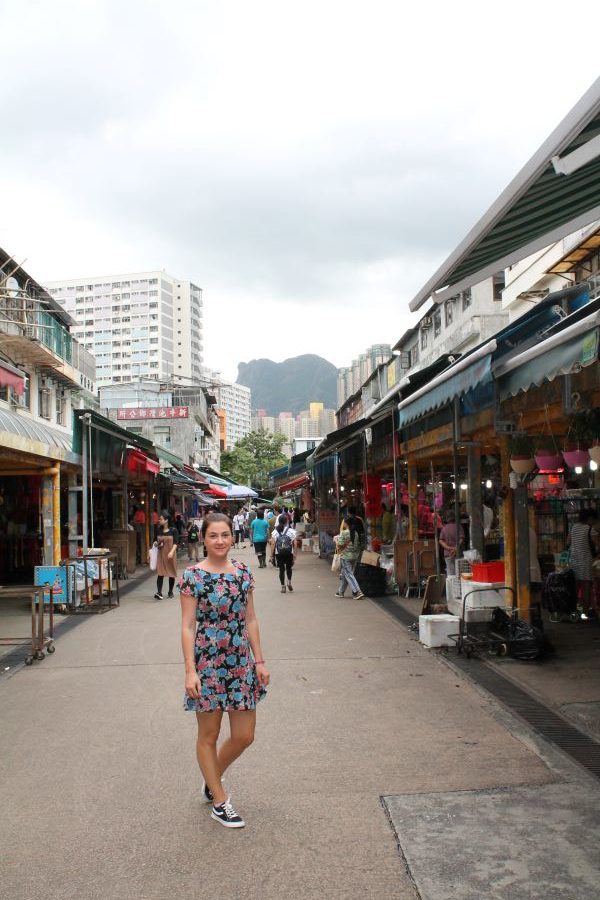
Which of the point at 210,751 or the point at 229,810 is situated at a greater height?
the point at 210,751

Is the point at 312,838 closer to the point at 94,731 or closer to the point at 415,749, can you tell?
the point at 415,749

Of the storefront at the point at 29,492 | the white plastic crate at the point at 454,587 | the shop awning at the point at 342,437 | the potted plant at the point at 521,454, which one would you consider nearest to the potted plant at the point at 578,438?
the potted plant at the point at 521,454

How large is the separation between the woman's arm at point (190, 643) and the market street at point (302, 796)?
2.47 feet

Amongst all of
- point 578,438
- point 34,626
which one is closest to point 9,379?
point 34,626

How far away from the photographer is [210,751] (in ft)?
13.8

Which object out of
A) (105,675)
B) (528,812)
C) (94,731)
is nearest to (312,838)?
(528,812)

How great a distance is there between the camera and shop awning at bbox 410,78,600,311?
9.37ft

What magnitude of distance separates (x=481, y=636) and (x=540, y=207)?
630cm

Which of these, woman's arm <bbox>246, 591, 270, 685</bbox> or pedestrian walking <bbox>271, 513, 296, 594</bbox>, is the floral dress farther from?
pedestrian walking <bbox>271, 513, 296, 594</bbox>

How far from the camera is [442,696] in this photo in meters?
6.93

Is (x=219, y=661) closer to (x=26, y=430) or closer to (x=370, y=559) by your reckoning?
(x=26, y=430)

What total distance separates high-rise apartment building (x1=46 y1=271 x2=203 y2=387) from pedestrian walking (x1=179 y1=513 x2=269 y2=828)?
145 m

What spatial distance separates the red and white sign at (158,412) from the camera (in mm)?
63400

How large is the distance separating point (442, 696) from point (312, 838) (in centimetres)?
321
